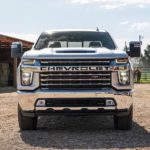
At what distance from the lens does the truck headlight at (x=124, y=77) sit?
10023mm

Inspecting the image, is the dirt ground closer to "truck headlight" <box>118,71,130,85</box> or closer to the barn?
"truck headlight" <box>118,71,130,85</box>

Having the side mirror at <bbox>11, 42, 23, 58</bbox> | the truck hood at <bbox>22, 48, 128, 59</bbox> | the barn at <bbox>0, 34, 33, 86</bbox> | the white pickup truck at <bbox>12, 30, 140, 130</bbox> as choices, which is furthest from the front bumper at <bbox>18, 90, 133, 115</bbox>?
the barn at <bbox>0, 34, 33, 86</bbox>

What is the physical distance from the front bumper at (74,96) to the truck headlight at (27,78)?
0.62ft

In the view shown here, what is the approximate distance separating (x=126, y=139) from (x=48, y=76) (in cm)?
187

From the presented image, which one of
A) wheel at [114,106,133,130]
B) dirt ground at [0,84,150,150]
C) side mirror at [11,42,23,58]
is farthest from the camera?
side mirror at [11,42,23,58]

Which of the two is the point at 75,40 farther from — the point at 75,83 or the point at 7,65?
the point at 7,65

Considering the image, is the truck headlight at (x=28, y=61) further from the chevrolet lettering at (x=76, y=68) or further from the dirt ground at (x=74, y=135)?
the dirt ground at (x=74, y=135)

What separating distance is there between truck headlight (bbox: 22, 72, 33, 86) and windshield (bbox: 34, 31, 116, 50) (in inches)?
66.7

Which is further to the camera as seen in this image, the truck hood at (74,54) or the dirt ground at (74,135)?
the truck hood at (74,54)

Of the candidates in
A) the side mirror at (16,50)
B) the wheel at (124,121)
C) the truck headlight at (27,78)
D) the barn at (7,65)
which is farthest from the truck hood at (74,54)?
the barn at (7,65)

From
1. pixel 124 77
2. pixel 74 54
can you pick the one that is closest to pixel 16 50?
pixel 74 54

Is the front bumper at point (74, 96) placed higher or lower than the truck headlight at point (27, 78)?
lower

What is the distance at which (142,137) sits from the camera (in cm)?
978

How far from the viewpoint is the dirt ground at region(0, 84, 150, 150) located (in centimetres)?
888
